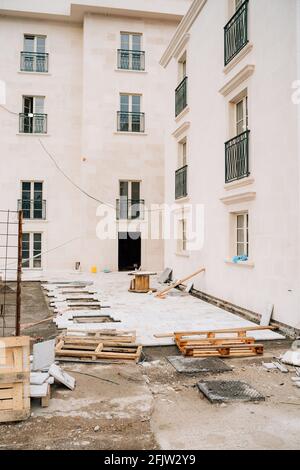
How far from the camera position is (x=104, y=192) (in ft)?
63.4

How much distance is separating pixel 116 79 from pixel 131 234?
7.64 metres

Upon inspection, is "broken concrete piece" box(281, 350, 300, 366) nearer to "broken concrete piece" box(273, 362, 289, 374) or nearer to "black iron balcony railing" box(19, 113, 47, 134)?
"broken concrete piece" box(273, 362, 289, 374)

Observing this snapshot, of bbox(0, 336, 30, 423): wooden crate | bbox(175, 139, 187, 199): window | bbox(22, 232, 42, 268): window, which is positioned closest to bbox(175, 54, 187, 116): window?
bbox(175, 139, 187, 199): window

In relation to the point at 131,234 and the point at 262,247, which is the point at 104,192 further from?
the point at 262,247

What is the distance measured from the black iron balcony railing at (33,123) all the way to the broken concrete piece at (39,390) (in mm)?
17409

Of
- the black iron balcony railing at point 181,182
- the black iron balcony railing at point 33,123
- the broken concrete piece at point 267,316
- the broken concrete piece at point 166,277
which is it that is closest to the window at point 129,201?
the black iron balcony railing at point 33,123

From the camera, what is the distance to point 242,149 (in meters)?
9.36

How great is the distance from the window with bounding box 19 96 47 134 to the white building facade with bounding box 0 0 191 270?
2.0 inches

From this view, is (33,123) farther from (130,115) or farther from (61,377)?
(61,377)

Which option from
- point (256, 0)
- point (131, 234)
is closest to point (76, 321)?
point (256, 0)

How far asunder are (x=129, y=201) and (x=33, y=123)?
618 centimetres

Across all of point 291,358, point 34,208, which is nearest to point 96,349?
point 291,358

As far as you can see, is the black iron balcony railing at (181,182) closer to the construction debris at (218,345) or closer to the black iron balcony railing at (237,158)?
the black iron balcony railing at (237,158)

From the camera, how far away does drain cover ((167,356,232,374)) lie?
5.56 m
